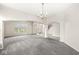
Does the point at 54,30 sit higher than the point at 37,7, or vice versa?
the point at 37,7

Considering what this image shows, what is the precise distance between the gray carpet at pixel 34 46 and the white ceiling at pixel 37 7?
1.74 feet

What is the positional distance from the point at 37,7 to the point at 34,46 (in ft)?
2.64

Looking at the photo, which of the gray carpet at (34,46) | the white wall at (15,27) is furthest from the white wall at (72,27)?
the white wall at (15,27)

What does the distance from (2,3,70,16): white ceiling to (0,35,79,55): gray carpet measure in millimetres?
529

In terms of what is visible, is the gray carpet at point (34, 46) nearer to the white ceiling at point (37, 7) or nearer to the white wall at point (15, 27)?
the white wall at point (15, 27)

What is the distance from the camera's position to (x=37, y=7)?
1732 millimetres

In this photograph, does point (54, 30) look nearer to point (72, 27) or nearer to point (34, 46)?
point (72, 27)

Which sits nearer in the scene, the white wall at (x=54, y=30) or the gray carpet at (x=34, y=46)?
the gray carpet at (x=34, y=46)

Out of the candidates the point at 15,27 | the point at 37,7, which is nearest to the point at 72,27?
the point at 37,7

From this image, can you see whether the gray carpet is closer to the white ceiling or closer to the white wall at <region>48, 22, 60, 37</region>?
the white wall at <region>48, 22, 60, 37</region>

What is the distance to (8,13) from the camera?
1.74 metres

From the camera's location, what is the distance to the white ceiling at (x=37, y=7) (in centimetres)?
169

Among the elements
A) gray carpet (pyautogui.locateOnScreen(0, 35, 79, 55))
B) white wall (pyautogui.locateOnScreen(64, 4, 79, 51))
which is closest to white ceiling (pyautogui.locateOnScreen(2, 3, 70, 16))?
white wall (pyautogui.locateOnScreen(64, 4, 79, 51))
